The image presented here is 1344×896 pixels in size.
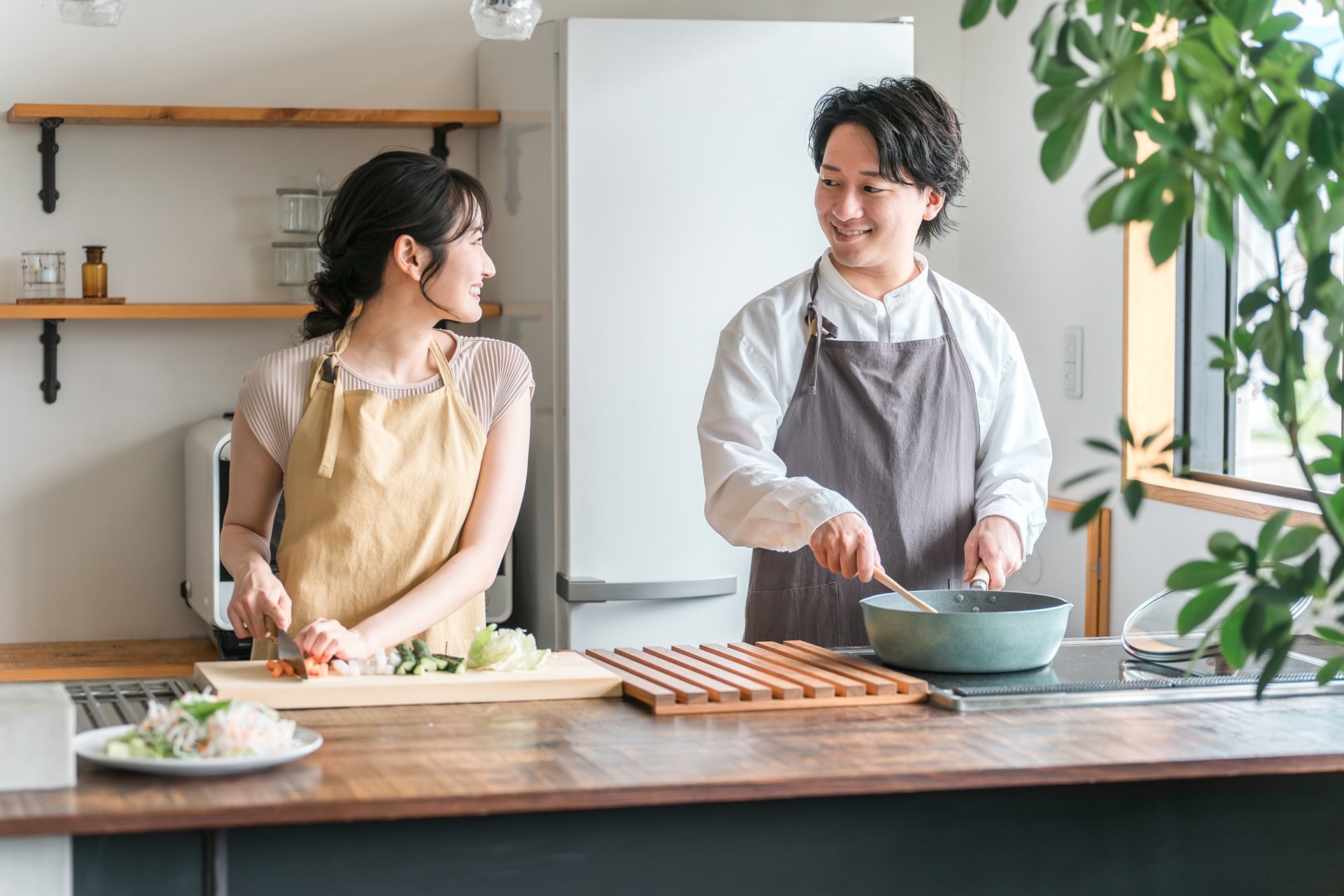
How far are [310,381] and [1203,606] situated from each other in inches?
49.5

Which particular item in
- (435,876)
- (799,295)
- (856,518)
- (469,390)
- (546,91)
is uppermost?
(546,91)

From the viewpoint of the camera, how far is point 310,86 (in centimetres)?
330

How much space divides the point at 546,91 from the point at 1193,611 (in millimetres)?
2271

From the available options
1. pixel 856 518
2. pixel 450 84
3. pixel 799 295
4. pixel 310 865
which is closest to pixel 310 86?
pixel 450 84

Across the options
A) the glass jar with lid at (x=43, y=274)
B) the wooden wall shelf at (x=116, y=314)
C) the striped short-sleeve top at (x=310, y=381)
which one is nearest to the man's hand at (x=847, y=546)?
the striped short-sleeve top at (x=310, y=381)

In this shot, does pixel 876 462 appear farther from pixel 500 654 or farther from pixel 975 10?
pixel 975 10

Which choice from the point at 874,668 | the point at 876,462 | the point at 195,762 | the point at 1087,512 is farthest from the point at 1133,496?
the point at 876,462

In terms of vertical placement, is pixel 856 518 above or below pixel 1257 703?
above

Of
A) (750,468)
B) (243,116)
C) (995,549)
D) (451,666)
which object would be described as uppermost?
(243,116)

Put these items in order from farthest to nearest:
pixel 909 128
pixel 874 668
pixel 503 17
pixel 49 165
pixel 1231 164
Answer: pixel 49 165
pixel 503 17
pixel 909 128
pixel 874 668
pixel 1231 164

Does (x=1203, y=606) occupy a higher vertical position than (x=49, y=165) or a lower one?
lower

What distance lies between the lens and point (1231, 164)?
2.31 feet

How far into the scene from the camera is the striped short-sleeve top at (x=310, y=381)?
1801 mm

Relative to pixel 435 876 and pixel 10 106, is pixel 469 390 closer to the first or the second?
pixel 435 876
